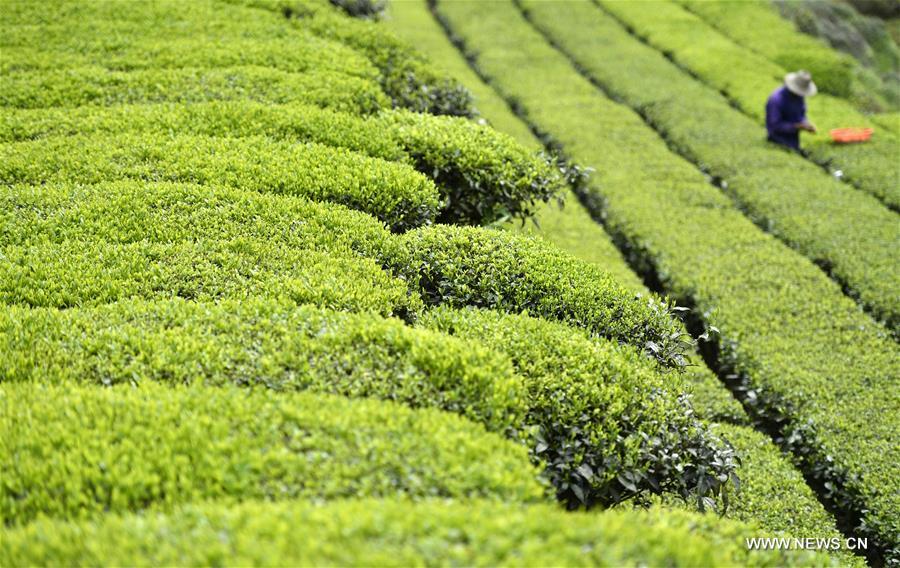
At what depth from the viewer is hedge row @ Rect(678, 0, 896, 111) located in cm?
2458

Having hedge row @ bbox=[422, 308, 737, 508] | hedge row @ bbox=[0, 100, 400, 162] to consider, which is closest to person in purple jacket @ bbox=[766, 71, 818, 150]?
hedge row @ bbox=[0, 100, 400, 162]

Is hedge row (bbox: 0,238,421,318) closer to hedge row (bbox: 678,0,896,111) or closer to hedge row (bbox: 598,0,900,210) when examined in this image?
hedge row (bbox: 598,0,900,210)

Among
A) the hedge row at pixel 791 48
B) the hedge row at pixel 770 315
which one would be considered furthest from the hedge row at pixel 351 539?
the hedge row at pixel 791 48

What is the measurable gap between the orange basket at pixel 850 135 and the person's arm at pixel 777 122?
3.97 ft

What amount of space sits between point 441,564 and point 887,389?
8801 millimetres

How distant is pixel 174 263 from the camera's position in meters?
7.08

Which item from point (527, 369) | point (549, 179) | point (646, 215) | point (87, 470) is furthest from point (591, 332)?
point (646, 215)

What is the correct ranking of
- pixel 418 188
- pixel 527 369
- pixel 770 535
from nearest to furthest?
pixel 770 535 → pixel 527 369 → pixel 418 188

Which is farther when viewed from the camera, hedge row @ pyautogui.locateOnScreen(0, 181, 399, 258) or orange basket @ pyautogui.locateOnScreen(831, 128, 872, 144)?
orange basket @ pyautogui.locateOnScreen(831, 128, 872, 144)

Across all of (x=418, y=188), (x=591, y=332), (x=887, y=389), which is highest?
(x=418, y=188)

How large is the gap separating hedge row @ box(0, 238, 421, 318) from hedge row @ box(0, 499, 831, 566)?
2796 mm

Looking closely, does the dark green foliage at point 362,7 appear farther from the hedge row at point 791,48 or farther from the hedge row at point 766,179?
the hedge row at point 791,48

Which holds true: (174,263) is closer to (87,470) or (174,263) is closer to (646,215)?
(87,470)

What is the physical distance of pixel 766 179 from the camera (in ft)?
56.5
